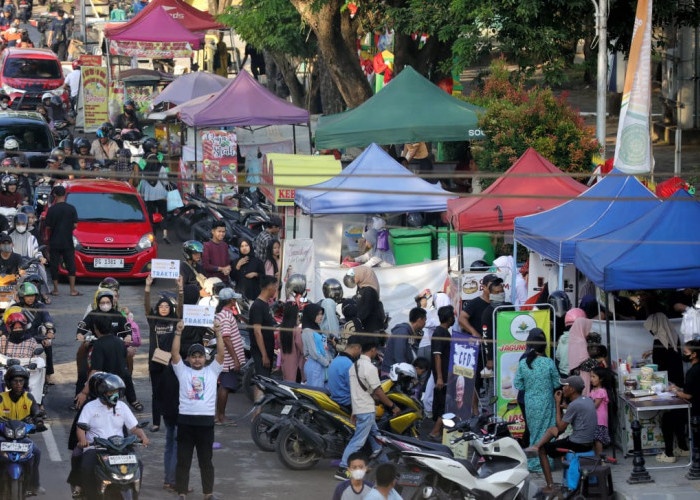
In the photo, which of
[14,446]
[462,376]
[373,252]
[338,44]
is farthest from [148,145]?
[14,446]

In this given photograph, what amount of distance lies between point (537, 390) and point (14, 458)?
504cm

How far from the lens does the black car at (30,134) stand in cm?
2606

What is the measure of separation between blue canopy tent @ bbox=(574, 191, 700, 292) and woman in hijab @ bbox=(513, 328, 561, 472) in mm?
984

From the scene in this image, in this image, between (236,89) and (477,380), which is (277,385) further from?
(236,89)

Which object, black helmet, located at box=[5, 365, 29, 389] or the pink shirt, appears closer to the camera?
black helmet, located at box=[5, 365, 29, 389]

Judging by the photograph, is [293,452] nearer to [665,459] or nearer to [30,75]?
[665,459]

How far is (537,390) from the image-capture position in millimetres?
12961

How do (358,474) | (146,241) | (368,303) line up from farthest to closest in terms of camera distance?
(146,241), (368,303), (358,474)

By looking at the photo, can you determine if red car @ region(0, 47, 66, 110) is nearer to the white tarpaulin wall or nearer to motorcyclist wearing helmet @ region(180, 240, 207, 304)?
motorcyclist wearing helmet @ region(180, 240, 207, 304)

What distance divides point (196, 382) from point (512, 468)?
9.69ft

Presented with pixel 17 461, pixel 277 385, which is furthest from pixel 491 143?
pixel 17 461

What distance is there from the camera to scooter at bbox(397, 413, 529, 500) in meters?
11.7

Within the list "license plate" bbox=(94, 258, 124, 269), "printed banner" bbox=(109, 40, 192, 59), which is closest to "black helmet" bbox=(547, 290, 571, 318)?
"license plate" bbox=(94, 258, 124, 269)

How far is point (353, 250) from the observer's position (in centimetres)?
1945
